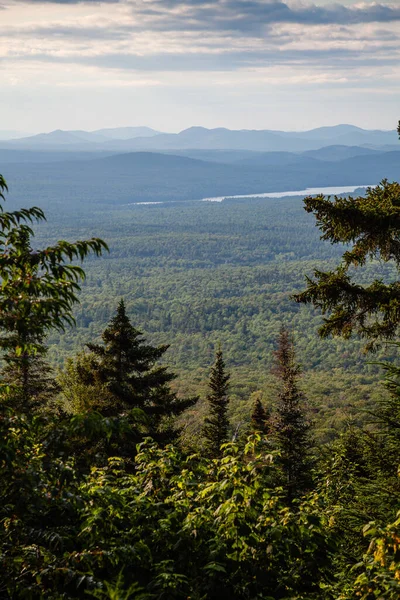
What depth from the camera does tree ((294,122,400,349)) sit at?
825 centimetres

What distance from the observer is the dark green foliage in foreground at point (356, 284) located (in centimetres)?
825

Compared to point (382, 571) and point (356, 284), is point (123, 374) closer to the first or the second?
point (356, 284)

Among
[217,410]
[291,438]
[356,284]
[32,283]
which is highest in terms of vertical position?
[32,283]

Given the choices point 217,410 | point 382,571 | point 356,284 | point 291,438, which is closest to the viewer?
point 382,571

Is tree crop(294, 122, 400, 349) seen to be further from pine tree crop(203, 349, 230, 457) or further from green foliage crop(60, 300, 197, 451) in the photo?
pine tree crop(203, 349, 230, 457)

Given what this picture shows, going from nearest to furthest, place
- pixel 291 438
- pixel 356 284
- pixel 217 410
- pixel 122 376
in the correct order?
1. pixel 356 284
2. pixel 122 376
3. pixel 291 438
4. pixel 217 410

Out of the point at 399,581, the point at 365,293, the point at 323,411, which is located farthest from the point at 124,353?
the point at 323,411

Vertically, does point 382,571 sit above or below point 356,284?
below

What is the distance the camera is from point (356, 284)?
8.50 m

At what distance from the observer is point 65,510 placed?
535 centimetres

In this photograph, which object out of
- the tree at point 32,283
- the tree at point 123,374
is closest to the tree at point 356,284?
the tree at point 32,283

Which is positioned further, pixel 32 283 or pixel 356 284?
pixel 356 284

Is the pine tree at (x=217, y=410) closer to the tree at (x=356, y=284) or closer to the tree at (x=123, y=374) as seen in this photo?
the tree at (x=123, y=374)

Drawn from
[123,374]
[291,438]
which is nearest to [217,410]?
[291,438]
